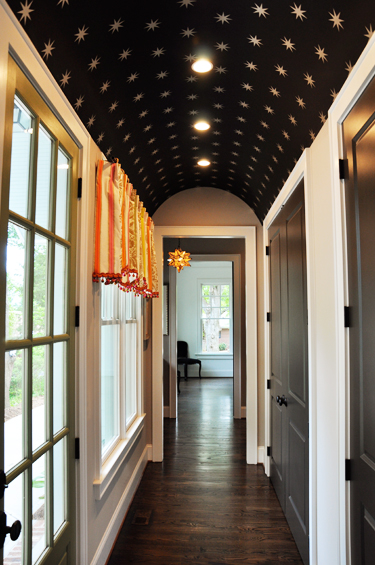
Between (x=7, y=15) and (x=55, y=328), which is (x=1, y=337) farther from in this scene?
(x=7, y=15)

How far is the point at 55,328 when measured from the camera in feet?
5.88

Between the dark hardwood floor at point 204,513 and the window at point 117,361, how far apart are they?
0.60 meters

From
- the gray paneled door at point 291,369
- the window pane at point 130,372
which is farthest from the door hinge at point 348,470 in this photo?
the window pane at point 130,372

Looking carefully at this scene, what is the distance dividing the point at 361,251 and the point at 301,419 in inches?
54.4

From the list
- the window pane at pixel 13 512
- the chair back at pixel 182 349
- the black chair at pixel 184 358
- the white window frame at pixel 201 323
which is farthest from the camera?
the white window frame at pixel 201 323

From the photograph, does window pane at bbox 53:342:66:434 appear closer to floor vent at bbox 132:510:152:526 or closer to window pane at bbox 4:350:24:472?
window pane at bbox 4:350:24:472

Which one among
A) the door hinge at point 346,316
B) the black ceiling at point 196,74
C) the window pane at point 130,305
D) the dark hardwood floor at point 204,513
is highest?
the black ceiling at point 196,74

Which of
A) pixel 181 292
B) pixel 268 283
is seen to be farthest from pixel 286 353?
pixel 181 292

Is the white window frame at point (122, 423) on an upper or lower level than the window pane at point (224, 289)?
lower

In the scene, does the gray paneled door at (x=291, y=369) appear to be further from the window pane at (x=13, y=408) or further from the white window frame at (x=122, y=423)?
the window pane at (x=13, y=408)

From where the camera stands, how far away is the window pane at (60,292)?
1803 mm

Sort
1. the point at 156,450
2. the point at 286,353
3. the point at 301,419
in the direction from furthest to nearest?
the point at 156,450
the point at 286,353
the point at 301,419

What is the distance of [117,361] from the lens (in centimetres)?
301

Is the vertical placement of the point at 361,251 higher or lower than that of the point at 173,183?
lower
